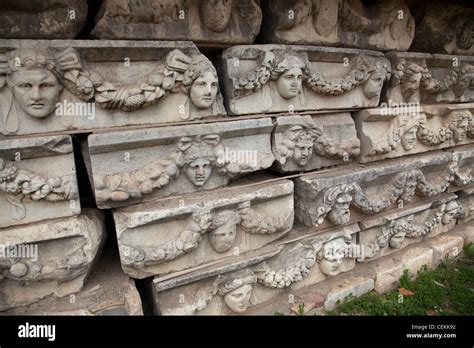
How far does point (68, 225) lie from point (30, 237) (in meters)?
0.19

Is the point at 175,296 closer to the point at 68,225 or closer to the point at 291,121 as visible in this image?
the point at 68,225

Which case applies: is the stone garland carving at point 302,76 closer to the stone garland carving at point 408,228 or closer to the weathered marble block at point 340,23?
the weathered marble block at point 340,23

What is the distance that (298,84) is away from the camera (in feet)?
7.59

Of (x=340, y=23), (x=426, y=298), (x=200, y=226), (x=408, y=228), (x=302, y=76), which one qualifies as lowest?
(x=426, y=298)

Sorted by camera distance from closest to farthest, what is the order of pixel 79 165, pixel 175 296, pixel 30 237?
1. pixel 30 237
2. pixel 175 296
3. pixel 79 165

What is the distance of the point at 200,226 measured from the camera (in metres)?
2.07

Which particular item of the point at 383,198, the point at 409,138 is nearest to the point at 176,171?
the point at 383,198

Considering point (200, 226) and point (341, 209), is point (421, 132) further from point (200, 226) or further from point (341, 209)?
point (200, 226)

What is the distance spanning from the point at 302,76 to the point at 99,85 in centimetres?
135

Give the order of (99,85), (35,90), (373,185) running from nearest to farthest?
(35,90)
(99,85)
(373,185)

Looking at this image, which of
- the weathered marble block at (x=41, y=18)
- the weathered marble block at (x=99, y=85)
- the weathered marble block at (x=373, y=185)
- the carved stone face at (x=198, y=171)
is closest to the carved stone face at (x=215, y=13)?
the weathered marble block at (x=99, y=85)

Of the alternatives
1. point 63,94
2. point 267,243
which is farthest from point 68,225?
point 267,243

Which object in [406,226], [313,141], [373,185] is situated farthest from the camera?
[406,226]

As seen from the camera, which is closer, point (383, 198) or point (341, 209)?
point (341, 209)
